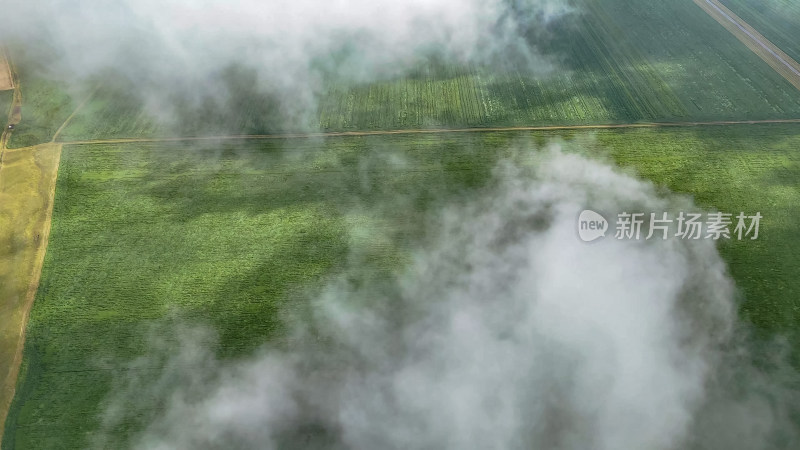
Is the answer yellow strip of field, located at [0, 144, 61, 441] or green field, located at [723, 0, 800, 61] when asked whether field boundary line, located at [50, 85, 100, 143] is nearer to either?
yellow strip of field, located at [0, 144, 61, 441]

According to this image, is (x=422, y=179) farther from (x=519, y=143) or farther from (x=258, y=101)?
(x=258, y=101)

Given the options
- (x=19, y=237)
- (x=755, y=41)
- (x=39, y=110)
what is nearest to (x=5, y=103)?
(x=39, y=110)

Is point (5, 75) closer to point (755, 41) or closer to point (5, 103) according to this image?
point (5, 103)

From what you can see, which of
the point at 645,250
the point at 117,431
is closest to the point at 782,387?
the point at 645,250

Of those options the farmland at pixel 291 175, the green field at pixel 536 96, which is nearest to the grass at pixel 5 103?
the farmland at pixel 291 175

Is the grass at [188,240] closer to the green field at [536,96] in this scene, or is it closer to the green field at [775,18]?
the green field at [536,96]
